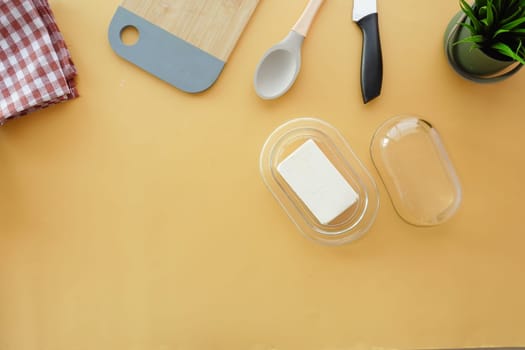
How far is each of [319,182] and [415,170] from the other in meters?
0.18

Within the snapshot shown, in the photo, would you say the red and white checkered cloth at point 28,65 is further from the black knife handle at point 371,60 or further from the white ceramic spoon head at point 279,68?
the black knife handle at point 371,60

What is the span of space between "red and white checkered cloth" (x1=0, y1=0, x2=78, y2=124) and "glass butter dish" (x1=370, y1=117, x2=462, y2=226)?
53 centimetres

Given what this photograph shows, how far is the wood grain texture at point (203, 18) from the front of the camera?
0.65 m

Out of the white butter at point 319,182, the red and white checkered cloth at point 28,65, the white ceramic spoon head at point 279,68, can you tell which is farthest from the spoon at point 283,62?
the red and white checkered cloth at point 28,65

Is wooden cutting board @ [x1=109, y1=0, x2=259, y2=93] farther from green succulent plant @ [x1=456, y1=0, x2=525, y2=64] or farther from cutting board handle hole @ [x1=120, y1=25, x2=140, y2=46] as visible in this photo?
green succulent plant @ [x1=456, y1=0, x2=525, y2=64]

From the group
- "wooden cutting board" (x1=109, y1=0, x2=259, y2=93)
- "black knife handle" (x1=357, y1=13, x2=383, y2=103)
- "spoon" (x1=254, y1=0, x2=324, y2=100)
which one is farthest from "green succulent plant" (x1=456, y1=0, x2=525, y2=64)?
"wooden cutting board" (x1=109, y1=0, x2=259, y2=93)

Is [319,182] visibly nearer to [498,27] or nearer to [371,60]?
[371,60]

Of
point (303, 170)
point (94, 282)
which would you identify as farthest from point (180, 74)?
point (94, 282)

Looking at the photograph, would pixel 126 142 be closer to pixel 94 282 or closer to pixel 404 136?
pixel 94 282

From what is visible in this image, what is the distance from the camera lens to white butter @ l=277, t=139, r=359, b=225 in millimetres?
632

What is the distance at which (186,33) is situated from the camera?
65 cm

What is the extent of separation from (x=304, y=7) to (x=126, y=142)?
37 centimetres

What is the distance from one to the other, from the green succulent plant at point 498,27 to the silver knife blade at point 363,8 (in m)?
0.14

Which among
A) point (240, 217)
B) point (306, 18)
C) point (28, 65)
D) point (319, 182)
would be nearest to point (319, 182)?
point (319, 182)
